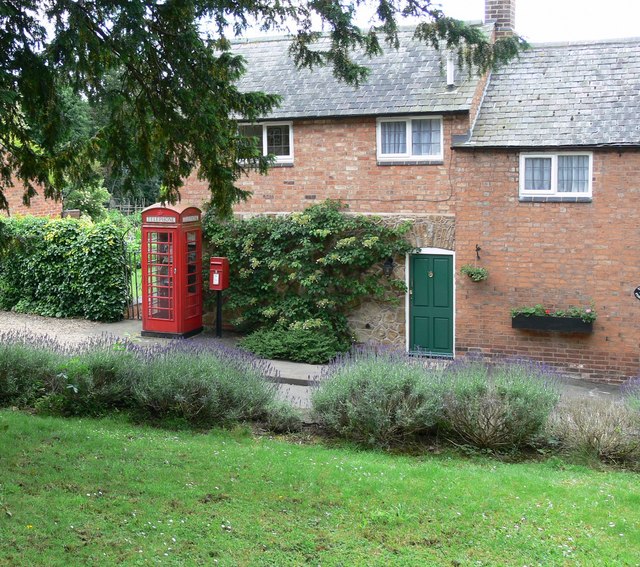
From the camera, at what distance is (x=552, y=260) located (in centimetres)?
1662

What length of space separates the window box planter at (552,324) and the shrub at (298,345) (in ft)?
12.1

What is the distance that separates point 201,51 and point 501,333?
31.8 ft

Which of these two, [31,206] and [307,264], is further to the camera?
[31,206]

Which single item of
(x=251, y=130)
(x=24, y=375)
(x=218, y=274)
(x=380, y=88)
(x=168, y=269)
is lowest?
(x=24, y=375)

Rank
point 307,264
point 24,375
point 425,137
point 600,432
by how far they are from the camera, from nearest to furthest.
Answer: point 600,432 → point 24,375 → point 425,137 → point 307,264

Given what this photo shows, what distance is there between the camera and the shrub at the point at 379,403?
32.1 ft

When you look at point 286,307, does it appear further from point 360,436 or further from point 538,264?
point 360,436

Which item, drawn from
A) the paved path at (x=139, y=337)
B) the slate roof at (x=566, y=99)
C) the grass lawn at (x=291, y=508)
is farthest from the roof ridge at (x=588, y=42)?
the grass lawn at (x=291, y=508)

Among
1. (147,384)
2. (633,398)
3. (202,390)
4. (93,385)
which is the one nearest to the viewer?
(633,398)

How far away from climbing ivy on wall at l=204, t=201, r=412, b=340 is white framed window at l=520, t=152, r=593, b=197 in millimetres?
2672

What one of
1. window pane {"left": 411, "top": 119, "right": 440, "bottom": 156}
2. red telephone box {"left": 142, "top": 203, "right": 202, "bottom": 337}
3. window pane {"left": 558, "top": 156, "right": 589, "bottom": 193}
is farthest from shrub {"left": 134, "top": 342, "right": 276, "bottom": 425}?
window pane {"left": 558, "top": 156, "right": 589, "bottom": 193}

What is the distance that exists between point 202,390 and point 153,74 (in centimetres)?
400

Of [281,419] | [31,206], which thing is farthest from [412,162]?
[31,206]

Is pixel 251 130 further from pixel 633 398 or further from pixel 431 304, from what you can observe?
pixel 633 398
